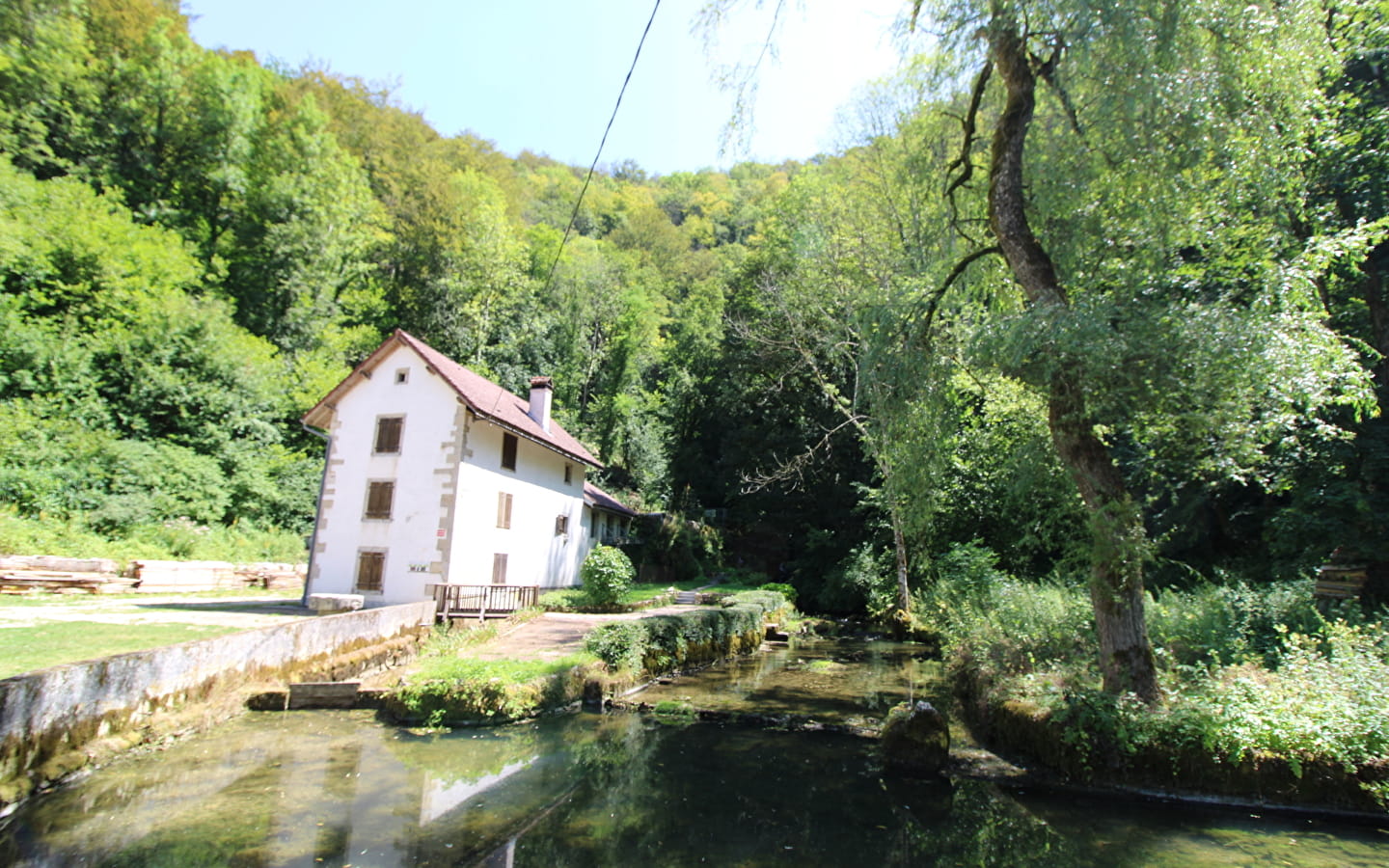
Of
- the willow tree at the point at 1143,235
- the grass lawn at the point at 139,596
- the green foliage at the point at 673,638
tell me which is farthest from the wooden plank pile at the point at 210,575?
the willow tree at the point at 1143,235

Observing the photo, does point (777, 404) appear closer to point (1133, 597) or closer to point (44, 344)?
point (1133, 597)

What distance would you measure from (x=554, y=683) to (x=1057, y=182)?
10.7 metres

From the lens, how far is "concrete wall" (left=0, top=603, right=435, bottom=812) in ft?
20.1

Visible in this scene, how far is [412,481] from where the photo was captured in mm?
18484

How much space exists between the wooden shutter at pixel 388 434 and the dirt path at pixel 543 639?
656 centimetres

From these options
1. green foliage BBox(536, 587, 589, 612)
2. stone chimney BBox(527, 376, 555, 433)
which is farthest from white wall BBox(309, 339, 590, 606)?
stone chimney BBox(527, 376, 555, 433)

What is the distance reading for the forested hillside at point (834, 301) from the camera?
8.13 metres

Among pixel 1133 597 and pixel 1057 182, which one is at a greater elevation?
pixel 1057 182

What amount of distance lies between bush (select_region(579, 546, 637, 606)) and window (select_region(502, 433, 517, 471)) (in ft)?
13.8

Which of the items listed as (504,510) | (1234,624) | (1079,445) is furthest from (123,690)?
(1234,624)

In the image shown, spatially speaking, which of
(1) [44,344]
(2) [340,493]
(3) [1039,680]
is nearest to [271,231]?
(1) [44,344]

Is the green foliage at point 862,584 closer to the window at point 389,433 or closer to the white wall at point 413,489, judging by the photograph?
the white wall at point 413,489

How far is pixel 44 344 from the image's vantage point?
70.3 feet

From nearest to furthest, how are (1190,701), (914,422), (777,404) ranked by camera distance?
(1190,701), (914,422), (777,404)
